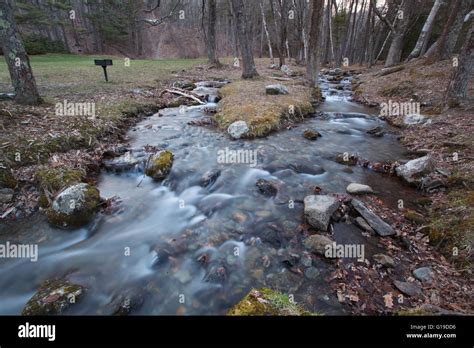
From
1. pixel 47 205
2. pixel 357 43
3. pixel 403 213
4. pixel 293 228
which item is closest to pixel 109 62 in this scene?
pixel 47 205

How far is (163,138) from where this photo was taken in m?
8.48

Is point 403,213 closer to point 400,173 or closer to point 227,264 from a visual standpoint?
point 400,173

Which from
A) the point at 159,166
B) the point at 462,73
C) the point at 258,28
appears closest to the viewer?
the point at 159,166

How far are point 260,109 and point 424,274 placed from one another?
24.1ft

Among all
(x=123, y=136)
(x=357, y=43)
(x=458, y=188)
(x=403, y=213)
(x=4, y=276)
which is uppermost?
(x=357, y=43)

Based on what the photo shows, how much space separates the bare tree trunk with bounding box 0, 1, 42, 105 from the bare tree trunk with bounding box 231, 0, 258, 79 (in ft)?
34.3

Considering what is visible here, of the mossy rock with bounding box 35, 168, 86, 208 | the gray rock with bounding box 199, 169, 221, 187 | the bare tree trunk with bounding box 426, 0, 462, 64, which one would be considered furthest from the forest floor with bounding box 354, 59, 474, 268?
the mossy rock with bounding box 35, 168, 86, 208

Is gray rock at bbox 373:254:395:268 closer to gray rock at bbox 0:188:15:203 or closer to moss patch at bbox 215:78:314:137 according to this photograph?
moss patch at bbox 215:78:314:137

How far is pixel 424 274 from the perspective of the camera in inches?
139

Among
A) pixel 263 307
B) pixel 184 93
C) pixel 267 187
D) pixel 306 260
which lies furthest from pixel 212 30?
pixel 263 307

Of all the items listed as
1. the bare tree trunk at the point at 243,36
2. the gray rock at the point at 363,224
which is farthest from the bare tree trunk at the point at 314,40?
the gray rock at the point at 363,224

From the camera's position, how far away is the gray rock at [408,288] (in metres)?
3.30

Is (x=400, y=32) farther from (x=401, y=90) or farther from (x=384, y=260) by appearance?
(x=384, y=260)
